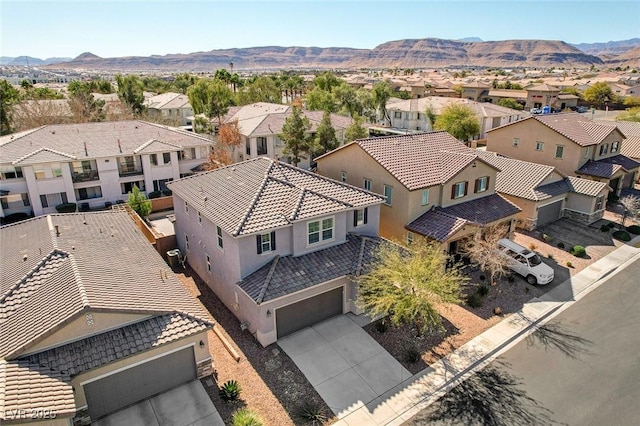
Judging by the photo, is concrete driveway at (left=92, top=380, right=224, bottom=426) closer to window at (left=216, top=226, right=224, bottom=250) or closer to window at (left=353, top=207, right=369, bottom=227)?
window at (left=216, top=226, right=224, bottom=250)

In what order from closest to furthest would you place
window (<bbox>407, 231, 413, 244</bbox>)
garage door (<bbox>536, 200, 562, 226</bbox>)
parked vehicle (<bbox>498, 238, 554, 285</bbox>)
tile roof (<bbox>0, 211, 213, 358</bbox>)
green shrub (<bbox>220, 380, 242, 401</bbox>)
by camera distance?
tile roof (<bbox>0, 211, 213, 358</bbox>) < green shrub (<bbox>220, 380, 242, 401</bbox>) < parked vehicle (<bbox>498, 238, 554, 285</bbox>) < window (<bbox>407, 231, 413, 244</bbox>) < garage door (<bbox>536, 200, 562, 226</bbox>)

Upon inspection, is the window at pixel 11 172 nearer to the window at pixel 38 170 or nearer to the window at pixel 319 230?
the window at pixel 38 170

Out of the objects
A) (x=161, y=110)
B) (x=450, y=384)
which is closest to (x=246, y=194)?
(x=450, y=384)

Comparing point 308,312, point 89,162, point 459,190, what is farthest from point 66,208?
point 459,190

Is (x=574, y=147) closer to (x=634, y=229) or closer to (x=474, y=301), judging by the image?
(x=634, y=229)

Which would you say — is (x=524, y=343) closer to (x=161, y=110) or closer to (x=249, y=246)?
(x=249, y=246)

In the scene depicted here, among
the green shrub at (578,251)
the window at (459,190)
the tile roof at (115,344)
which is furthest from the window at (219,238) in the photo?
the green shrub at (578,251)

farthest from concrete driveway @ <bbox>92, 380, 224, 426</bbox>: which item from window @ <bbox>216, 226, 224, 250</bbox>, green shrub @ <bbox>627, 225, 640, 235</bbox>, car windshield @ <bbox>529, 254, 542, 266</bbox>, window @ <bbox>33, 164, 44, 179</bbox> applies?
green shrub @ <bbox>627, 225, 640, 235</bbox>
